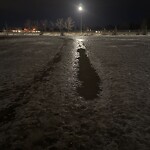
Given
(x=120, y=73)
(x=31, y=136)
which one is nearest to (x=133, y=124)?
(x=31, y=136)

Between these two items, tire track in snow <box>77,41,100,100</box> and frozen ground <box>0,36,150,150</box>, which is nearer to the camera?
frozen ground <box>0,36,150,150</box>

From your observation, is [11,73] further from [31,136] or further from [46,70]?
[31,136]

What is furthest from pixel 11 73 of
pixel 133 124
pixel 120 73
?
pixel 133 124

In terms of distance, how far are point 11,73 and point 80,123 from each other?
19.5 feet

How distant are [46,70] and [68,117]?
5635mm

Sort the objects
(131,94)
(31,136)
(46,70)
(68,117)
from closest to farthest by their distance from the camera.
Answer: (31,136) < (68,117) < (131,94) < (46,70)

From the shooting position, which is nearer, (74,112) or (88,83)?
(74,112)

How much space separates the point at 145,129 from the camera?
4.62 metres

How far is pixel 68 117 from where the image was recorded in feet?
17.2

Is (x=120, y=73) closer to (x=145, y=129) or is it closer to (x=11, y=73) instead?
(x=11, y=73)

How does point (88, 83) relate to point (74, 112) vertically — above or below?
below

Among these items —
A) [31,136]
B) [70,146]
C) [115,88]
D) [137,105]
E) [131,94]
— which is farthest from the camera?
[115,88]

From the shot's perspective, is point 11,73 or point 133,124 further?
point 11,73

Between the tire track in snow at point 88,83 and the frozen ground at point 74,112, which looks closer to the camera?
the frozen ground at point 74,112
